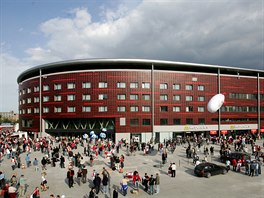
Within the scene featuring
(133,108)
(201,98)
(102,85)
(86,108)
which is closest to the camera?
(102,85)

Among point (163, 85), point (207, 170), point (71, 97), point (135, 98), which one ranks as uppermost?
point (163, 85)

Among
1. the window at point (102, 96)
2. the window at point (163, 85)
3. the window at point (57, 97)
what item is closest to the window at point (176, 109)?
the window at point (163, 85)

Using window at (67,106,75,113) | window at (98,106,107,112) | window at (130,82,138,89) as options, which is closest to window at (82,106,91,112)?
window at (98,106,107,112)

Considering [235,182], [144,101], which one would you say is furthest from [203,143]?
[235,182]

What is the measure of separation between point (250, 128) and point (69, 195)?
5909cm

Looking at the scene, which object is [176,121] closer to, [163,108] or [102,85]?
[163,108]

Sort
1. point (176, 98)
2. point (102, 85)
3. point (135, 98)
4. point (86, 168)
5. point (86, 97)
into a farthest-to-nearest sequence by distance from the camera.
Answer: point (176, 98) → point (86, 97) → point (135, 98) → point (102, 85) → point (86, 168)

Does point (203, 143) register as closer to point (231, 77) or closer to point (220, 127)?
point (220, 127)

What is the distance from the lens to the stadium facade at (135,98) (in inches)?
2147

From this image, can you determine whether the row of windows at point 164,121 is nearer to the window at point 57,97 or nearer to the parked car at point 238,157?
the window at point 57,97

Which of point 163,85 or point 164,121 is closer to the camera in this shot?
point 164,121

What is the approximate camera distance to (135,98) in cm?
5497

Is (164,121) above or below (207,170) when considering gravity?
above

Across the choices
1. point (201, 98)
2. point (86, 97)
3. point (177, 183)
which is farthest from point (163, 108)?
point (177, 183)
